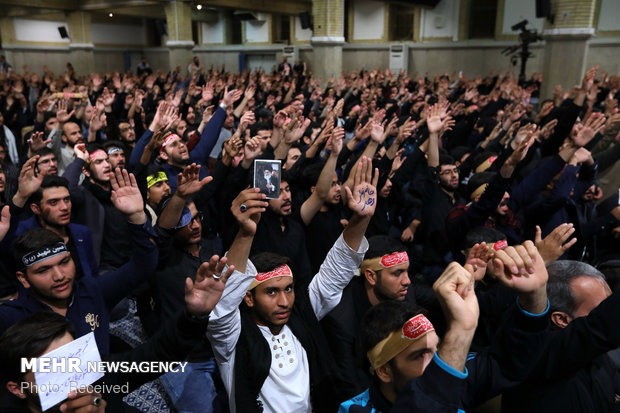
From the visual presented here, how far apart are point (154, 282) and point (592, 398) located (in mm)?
2281

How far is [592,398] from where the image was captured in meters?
1.77

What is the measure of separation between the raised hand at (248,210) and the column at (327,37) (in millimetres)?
14429

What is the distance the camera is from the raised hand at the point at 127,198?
2.46 metres

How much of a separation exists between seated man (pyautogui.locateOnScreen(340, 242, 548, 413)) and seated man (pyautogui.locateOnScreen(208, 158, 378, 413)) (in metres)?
0.48

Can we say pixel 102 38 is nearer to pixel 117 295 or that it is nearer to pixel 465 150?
pixel 465 150

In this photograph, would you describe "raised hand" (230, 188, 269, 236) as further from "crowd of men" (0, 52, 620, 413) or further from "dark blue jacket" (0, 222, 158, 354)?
"dark blue jacket" (0, 222, 158, 354)

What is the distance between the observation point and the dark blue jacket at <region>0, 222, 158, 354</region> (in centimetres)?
231

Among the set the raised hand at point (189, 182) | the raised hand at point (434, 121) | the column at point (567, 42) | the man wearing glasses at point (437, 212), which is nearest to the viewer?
the raised hand at point (189, 182)

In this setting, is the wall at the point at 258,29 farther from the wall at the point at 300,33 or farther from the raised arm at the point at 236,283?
the raised arm at the point at 236,283

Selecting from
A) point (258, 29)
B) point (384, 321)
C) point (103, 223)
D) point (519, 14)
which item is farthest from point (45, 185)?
point (258, 29)

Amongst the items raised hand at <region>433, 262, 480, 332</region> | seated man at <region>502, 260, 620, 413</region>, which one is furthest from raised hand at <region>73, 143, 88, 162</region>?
seated man at <region>502, 260, 620, 413</region>

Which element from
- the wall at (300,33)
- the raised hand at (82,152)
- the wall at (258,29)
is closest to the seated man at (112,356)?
the raised hand at (82,152)

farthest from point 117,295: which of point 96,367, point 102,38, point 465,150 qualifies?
point 102,38

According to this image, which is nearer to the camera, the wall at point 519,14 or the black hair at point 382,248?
the black hair at point 382,248
